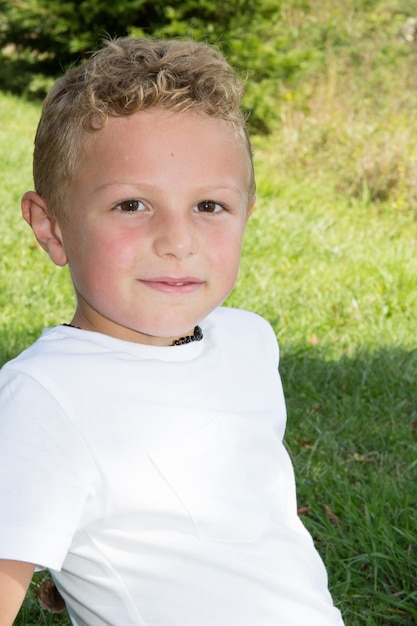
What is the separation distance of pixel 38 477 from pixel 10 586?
6.8 inches

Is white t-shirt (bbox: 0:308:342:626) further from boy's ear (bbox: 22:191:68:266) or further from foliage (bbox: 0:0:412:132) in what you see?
foliage (bbox: 0:0:412:132)

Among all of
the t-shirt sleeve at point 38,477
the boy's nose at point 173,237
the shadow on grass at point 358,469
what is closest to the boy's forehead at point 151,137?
the boy's nose at point 173,237

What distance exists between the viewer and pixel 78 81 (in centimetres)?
171

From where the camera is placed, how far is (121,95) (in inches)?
63.1

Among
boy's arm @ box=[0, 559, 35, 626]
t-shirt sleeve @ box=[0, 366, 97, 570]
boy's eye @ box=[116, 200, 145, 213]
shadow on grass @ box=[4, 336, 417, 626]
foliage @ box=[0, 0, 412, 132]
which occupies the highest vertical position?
boy's eye @ box=[116, 200, 145, 213]

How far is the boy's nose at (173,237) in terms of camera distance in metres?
1.58

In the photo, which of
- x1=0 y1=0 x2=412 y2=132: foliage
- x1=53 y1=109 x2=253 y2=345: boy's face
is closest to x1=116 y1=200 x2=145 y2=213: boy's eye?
x1=53 y1=109 x2=253 y2=345: boy's face

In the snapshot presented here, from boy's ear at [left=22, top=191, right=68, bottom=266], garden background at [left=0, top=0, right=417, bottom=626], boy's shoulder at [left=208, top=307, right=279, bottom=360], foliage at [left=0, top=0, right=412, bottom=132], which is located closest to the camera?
boy's ear at [left=22, top=191, right=68, bottom=266]

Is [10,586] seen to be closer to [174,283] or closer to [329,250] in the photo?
[174,283]

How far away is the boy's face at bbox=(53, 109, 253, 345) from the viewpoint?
5.20 ft

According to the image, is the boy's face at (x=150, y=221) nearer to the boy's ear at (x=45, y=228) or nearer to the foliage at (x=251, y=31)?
the boy's ear at (x=45, y=228)

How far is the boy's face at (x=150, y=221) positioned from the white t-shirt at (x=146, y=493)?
0.24 ft

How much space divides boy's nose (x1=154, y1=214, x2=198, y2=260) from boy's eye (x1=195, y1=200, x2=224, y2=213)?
0.06m

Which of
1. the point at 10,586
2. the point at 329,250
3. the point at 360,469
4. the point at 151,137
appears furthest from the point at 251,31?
the point at 10,586
